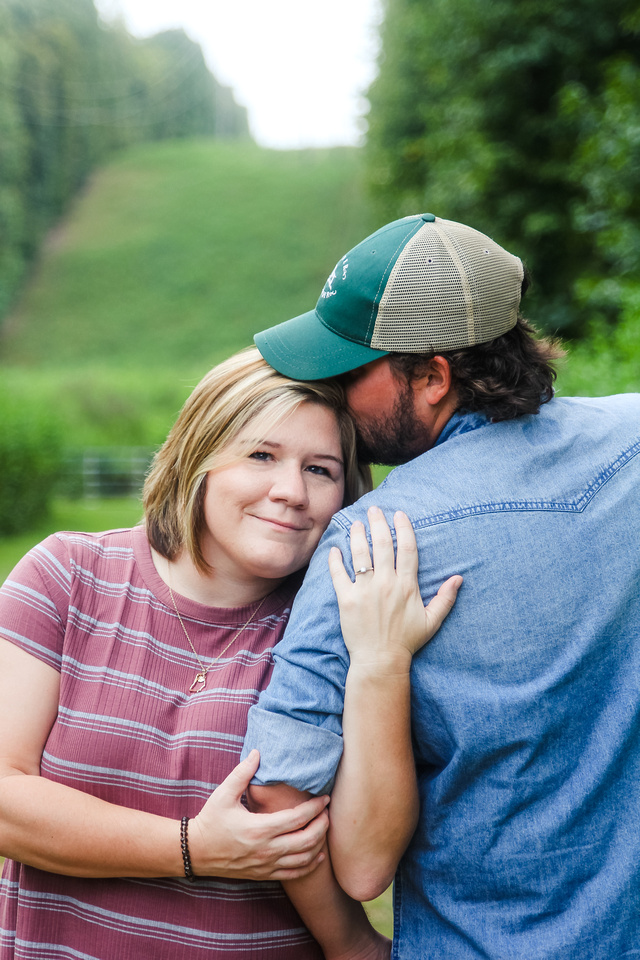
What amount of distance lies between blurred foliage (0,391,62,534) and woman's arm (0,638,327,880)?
13.9 m

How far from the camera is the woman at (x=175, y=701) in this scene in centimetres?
164

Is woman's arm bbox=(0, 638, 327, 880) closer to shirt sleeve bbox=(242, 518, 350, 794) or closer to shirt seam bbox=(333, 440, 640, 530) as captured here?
shirt sleeve bbox=(242, 518, 350, 794)

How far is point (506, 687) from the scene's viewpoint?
4.77 feet

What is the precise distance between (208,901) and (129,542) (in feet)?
2.88

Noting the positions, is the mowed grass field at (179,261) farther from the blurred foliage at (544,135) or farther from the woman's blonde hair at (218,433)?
the woman's blonde hair at (218,433)

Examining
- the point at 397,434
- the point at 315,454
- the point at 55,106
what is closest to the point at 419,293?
the point at 397,434

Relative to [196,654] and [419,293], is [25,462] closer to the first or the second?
[196,654]

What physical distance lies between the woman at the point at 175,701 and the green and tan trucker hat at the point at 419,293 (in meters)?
0.21

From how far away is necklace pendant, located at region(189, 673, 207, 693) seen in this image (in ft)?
5.98

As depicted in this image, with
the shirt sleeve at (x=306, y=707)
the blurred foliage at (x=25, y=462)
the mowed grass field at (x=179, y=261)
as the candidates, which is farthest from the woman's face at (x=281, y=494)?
the mowed grass field at (x=179, y=261)

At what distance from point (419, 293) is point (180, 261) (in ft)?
158

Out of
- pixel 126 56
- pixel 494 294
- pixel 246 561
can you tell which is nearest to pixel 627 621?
pixel 494 294

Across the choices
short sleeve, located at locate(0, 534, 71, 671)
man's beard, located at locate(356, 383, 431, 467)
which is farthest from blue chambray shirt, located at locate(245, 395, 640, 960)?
short sleeve, located at locate(0, 534, 71, 671)

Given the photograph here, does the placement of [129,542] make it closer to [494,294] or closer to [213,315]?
[494,294]
